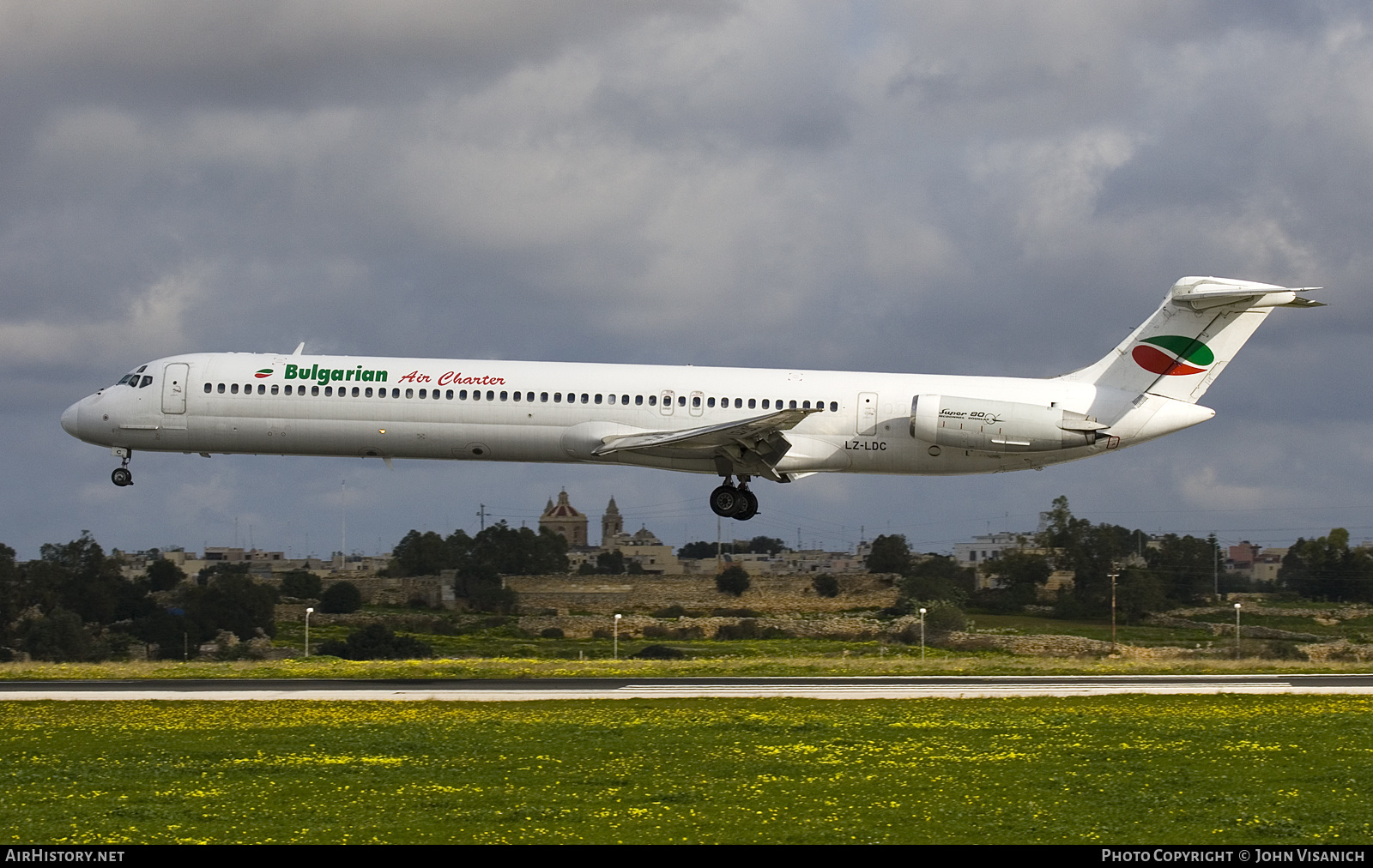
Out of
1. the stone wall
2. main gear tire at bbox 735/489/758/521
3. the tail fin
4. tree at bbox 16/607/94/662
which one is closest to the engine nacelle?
the tail fin

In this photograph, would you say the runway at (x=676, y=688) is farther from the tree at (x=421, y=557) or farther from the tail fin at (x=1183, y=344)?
the tree at (x=421, y=557)

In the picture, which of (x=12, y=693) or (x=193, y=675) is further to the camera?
(x=193, y=675)

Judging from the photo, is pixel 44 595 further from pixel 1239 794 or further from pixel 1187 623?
pixel 1239 794

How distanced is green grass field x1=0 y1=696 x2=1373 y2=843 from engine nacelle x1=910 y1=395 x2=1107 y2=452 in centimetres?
993

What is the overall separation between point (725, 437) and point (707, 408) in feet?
5.09

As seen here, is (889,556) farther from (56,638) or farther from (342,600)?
(56,638)

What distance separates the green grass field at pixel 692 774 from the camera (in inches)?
603

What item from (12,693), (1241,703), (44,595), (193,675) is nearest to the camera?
(1241,703)

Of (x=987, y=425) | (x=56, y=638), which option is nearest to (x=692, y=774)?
(x=987, y=425)

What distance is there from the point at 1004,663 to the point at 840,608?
28309 millimetres

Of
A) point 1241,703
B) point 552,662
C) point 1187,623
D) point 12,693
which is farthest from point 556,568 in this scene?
point 1241,703

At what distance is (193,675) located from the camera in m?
38.3

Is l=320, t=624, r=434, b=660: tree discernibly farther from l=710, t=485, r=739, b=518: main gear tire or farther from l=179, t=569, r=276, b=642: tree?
l=710, t=485, r=739, b=518: main gear tire

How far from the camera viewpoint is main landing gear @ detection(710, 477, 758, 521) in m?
38.6
